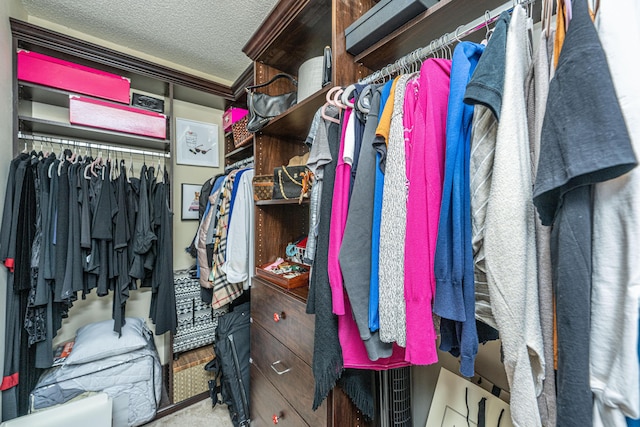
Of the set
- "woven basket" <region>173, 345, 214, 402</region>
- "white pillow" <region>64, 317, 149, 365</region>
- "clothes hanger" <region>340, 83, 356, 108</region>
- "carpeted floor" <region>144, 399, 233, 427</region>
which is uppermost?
"clothes hanger" <region>340, 83, 356, 108</region>

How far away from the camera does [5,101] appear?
1252mm

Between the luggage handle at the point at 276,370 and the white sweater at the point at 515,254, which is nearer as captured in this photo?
the white sweater at the point at 515,254

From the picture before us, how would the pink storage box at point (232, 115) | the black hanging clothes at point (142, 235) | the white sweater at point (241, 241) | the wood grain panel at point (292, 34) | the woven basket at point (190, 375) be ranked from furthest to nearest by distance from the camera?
the pink storage box at point (232, 115) < the woven basket at point (190, 375) < the black hanging clothes at point (142, 235) < the white sweater at point (241, 241) < the wood grain panel at point (292, 34)

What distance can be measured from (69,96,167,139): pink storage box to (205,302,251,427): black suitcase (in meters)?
1.39

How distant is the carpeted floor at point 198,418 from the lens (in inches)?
64.2

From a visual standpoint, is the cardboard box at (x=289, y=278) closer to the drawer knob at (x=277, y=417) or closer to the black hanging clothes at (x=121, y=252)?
the drawer knob at (x=277, y=417)

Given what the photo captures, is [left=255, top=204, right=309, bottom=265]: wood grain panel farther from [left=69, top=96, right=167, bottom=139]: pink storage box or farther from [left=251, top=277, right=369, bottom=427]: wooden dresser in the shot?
[left=69, top=96, right=167, bottom=139]: pink storage box

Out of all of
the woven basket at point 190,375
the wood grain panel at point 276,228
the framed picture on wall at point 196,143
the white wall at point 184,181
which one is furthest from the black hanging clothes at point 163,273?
the wood grain panel at point 276,228

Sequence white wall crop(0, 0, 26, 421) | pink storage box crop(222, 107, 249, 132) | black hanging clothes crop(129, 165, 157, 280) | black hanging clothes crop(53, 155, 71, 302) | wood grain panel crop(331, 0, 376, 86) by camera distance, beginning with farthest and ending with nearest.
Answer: pink storage box crop(222, 107, 249, 132), black hanging clothes crop(129, 165, 157, 280), black hanging clothes crop(53, 155, 71, 302), white wall crop(0, 0, 26, 421), wood grain panel crop(331, 0, 376, 86)

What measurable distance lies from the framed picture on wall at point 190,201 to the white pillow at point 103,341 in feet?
2.89

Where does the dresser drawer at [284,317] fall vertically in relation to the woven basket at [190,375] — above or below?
above

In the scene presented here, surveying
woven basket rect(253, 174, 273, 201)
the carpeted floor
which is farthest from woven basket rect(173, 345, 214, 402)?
woven basket rect(253, 174, 273, 201)

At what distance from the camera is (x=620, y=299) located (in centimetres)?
34

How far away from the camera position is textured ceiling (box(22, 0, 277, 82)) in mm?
1463
